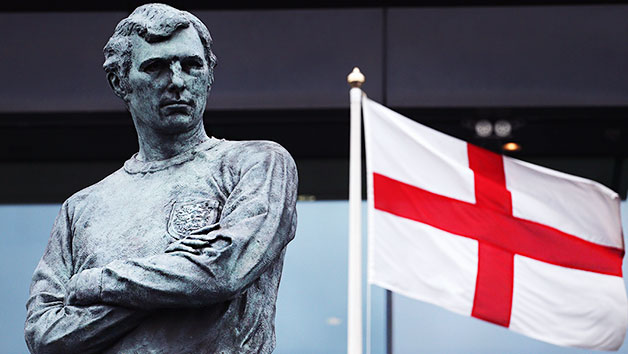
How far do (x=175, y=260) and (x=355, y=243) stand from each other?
4.41 m

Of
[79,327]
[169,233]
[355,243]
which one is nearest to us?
[79,327]

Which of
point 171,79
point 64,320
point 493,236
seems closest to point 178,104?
point 171,79

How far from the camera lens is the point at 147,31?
4.45 meters

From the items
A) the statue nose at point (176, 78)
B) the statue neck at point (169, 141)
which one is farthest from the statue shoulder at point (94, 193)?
the statue nose at point (176, 78)

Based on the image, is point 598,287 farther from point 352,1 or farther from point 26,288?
point 26,288

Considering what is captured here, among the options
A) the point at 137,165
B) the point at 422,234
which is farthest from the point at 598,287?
the point at 137,165

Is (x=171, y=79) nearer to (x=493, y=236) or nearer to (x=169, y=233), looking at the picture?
(x=169, y=233)

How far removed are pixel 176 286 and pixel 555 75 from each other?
7257 millimetres

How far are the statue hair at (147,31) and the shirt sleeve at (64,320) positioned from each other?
0.54 meters

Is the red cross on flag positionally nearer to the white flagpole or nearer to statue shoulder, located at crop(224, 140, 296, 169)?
the white flagpole

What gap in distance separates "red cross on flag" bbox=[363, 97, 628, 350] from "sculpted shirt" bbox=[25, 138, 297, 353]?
15.7 feet

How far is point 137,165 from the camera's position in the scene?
464 cm

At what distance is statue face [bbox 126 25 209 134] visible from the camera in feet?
14.5

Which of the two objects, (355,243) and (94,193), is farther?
(355,243)
